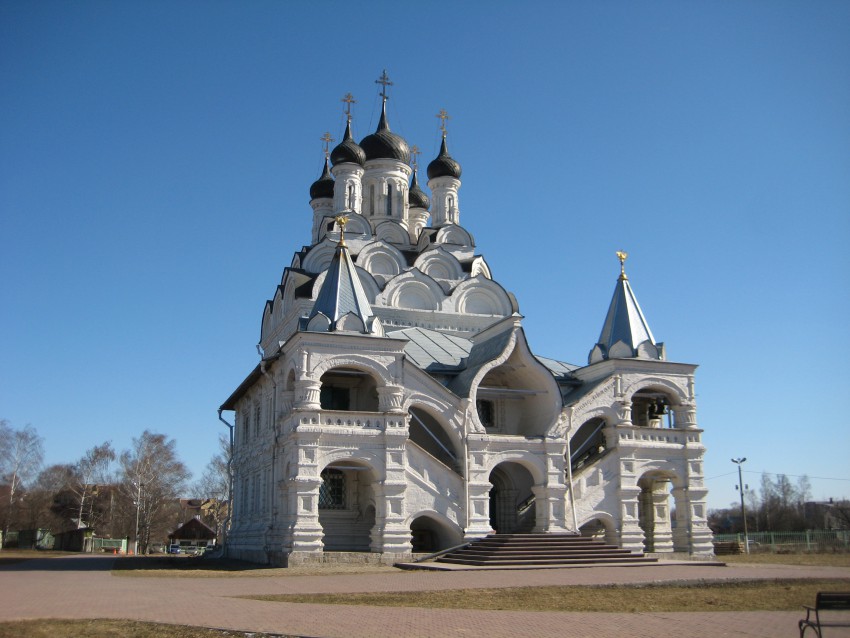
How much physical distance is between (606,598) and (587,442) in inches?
475

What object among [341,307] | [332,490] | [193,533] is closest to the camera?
[341,307]

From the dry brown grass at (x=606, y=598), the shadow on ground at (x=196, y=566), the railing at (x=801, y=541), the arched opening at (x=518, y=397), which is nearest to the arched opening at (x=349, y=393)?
the arched opening at (x=518, y=397)

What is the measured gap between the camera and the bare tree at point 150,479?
4309 centimetres

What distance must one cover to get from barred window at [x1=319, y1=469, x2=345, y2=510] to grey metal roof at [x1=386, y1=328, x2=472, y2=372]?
149 inches

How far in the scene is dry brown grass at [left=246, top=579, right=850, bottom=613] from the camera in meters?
11.6

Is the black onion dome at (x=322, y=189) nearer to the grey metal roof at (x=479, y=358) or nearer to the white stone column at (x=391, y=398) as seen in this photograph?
the grey metal roof at (x=479, y=358)

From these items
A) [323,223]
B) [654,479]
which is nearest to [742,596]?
[654,479]

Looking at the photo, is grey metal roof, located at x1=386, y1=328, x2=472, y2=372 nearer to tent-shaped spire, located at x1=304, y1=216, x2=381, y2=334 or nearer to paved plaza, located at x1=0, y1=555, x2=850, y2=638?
tent-shaped spire, located at x1=304, y1=216, x2=381, y2=334

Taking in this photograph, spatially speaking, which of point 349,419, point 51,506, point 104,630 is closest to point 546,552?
Answer: point 349,419

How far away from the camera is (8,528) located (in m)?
45.6

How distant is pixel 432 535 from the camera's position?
77.8ft

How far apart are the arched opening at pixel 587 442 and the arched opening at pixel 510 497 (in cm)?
150

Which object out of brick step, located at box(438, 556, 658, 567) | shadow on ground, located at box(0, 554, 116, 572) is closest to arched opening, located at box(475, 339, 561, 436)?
brick step, located at box(438, 556, 658, 567)

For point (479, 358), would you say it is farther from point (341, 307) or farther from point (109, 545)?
point (109, 545)
